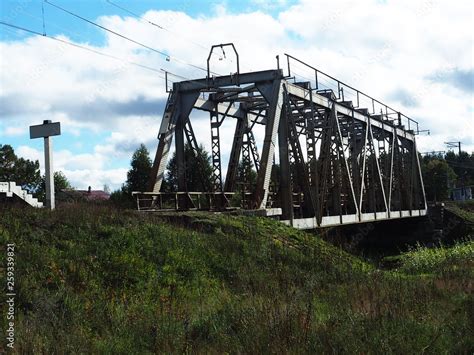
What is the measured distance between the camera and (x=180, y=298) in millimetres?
9555

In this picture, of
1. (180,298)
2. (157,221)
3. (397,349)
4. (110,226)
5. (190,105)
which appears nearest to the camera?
(397,349)

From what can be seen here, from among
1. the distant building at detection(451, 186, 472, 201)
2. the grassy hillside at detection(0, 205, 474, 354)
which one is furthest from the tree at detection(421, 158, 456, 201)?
the grassy hillside at detection(0, 205, 474, 354)

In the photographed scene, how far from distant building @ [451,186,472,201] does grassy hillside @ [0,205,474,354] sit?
86.4 meters

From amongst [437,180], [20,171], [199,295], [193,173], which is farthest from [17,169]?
[437,180]

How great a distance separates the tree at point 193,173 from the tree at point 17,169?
17512 millimetres

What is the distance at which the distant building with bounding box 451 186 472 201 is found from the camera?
93.9 m

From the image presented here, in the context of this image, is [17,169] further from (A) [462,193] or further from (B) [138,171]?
(A) [462,193]

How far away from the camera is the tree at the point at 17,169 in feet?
176

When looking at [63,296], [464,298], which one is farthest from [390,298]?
[63,296]

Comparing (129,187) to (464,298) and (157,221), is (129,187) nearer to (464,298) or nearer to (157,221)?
(157,221)

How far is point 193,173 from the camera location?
36594 mm

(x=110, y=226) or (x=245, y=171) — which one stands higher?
(x=245, y=171)

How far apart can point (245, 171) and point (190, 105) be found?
243 inches

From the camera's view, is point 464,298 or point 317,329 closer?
point 317,329
